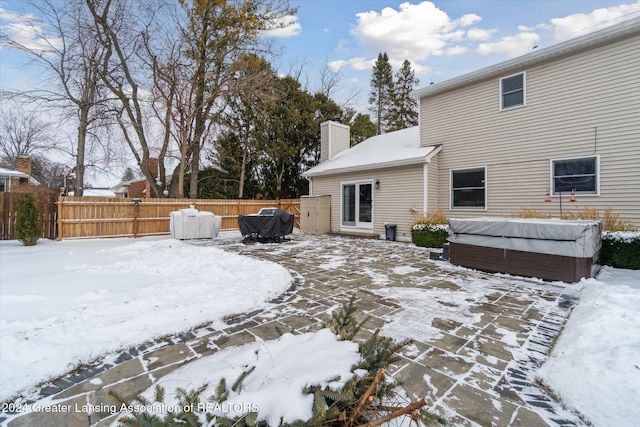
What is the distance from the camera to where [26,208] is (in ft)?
25.8

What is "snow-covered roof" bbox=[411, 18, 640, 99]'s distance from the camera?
6.15 metres

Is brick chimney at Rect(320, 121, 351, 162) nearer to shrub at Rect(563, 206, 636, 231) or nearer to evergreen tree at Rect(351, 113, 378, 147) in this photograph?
evergreen tree at Rect(351, 113, 378, 147)

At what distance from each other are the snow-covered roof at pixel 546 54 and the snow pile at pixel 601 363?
645 centimetres

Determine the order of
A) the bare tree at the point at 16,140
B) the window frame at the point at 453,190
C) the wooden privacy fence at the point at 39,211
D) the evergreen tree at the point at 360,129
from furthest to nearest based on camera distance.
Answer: the bare tree at the point at 16,140 < the evergreen tree at the point at 360,129 < the wooden privacy fence at the point at 39,211 < the window frame at the point at 453,190

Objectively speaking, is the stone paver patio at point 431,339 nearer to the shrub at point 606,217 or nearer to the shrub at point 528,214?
the shrub at point 606,217

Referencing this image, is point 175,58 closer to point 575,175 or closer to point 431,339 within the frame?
point 431,339

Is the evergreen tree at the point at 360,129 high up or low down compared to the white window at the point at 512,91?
up

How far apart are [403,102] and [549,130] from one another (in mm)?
17636

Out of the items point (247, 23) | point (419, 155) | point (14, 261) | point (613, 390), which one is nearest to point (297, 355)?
point (613, 390)

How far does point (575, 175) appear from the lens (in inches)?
270

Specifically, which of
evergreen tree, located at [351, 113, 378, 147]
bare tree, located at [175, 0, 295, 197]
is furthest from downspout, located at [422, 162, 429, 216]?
evergreen tree, located at [351, 113, 378, 147]

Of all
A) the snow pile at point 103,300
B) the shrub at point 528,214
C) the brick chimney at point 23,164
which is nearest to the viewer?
the snow pile at point 103,300

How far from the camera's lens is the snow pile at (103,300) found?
7.55ft

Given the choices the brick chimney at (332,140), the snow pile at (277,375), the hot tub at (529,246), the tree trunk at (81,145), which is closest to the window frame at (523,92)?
the hot tub at (529,246)
